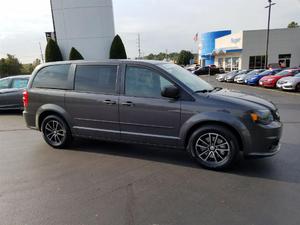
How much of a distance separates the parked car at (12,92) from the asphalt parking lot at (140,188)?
195 inches

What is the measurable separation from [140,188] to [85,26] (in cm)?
2215

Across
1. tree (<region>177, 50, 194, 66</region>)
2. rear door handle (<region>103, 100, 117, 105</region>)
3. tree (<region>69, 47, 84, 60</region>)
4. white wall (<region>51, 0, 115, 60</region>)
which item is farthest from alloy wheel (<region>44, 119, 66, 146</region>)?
tree (<region>177, 50, 194, 66</region>)

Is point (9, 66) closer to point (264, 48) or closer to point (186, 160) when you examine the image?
point (264, 48)

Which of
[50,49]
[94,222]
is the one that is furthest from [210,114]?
[50,49]

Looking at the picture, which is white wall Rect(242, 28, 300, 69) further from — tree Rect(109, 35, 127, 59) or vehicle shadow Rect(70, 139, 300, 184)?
vehicle shadow Rect(70, 139, 300, 184)

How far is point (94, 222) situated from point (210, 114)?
2.37 m

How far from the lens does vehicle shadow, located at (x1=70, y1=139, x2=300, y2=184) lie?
163 inches

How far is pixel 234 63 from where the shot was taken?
4250 centimetres

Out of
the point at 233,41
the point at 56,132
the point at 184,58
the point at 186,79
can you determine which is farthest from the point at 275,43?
the point at 184,58

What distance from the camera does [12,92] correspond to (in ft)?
32.4

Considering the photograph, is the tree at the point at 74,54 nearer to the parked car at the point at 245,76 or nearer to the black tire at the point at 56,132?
the parked car at the point at 245,76

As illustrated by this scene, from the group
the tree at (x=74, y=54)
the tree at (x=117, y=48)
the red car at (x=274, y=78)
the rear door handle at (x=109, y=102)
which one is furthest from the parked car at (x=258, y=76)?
the rear door handle at (x=109, y=102)

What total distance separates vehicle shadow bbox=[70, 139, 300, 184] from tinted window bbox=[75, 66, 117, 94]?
51.7 inches

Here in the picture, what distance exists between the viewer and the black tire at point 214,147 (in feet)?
13.8
